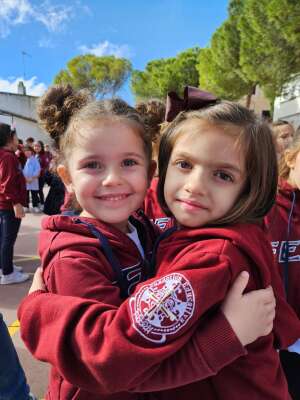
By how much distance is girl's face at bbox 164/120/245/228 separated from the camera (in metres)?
1.08

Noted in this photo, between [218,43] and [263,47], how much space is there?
23.2 feet

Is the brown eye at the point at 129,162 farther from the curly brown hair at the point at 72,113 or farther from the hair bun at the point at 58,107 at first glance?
the hair bun at the point at 58,107

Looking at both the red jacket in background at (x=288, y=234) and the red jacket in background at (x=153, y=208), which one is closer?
the red jacket in background at (x=288, y=234)

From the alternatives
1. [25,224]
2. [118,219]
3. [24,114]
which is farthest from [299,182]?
[24,114]

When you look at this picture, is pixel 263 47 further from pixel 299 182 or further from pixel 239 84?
pixel 299 182

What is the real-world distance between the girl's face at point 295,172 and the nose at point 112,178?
3.18 feet

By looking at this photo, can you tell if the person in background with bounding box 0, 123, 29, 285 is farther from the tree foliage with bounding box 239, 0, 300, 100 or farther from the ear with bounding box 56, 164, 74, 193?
the tree foliage with bounding box 239, 0, 300, 100

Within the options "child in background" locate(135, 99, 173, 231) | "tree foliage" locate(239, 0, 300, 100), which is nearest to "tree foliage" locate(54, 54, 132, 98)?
"tree foliage" locate(239, 0, 300, 100)

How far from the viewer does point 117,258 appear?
112cm

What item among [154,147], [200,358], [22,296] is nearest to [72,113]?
[154,147]

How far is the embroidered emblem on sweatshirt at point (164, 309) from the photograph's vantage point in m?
0.83

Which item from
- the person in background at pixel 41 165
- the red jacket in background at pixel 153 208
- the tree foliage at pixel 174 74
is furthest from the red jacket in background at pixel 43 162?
the tree foliage at pixel 174 74

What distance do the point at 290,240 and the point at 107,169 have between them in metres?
0.98

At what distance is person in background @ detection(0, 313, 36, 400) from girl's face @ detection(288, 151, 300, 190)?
1947 millimetres
